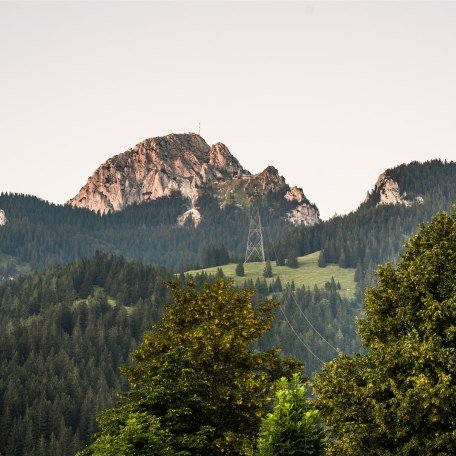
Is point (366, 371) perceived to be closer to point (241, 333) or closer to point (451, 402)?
point (451, 402)

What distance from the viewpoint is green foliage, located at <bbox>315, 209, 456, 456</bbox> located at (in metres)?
37.8

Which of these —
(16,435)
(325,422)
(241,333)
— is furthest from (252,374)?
(16,435)

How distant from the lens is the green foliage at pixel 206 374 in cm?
4381

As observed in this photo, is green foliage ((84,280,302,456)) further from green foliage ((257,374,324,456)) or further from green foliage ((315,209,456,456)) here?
green foliage ((257,374,324,456))

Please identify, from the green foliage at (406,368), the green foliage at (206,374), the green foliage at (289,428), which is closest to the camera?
the green foliage at (289,428)

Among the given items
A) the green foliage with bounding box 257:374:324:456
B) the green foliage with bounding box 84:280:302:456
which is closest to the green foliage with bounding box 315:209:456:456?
the green foliage with bounding box 257:374:324:456

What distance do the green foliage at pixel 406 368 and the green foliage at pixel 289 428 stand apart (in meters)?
5.58

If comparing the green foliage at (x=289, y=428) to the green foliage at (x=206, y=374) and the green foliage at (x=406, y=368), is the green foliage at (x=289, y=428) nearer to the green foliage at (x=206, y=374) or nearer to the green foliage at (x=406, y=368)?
the green foliage at (x=406, y=368)

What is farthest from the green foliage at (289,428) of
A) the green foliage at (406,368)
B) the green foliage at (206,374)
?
the green foliage at (206,374)

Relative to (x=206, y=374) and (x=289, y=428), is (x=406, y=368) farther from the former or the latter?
(x=206, y=374)

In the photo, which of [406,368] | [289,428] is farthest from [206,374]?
[289,428]

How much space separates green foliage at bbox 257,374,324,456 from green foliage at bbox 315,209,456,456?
18.3 feet

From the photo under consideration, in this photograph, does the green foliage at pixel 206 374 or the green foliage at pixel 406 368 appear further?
the green foliage at pixel 206 374

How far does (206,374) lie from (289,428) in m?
17.7
